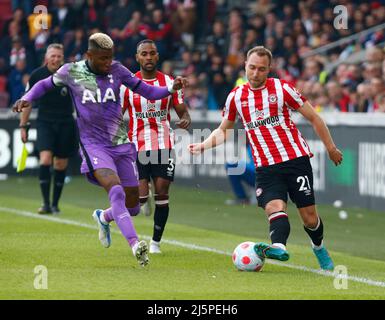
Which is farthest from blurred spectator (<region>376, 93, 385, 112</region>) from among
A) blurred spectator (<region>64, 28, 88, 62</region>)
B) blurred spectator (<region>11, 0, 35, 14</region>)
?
blurred spectator (<region>11, 0, 35, 14</region>)

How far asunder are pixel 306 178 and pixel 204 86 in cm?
1434

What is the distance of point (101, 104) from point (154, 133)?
171cm

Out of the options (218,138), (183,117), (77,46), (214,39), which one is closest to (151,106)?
(183,117)

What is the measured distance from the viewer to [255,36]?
82.3 feet

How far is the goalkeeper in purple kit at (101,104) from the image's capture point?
11203 millimetres

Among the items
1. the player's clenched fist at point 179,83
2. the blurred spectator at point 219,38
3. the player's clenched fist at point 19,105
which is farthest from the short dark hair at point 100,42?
the blurred spectator at point 219,38

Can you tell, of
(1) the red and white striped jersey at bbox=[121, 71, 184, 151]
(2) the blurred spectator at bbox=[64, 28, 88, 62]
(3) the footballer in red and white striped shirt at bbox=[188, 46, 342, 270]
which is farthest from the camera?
(2) the blurred spectator at bbox=[64, 28, 88, 62]

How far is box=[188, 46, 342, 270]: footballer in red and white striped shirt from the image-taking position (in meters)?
11.0

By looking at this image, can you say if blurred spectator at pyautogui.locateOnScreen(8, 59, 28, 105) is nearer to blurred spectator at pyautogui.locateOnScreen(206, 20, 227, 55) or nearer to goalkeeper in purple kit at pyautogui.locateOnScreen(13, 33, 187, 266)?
blurred spectator at pyautogui.locateOnScreen(206, 20, 227, 55)

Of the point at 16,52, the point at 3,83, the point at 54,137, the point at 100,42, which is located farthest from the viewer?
the point at 3,83

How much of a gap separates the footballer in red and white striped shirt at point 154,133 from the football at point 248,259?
183cm

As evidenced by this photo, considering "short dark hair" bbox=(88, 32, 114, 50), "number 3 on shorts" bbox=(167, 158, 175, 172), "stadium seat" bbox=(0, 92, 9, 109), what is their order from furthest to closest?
"stadium seat" bbox=(0, 92, 9, 109)
"number 3 on shorts" bbox=(167, 158, 175, 172)
"short dark hair" bbox=(88, 32, 114, 50)

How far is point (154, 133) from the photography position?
1303cm

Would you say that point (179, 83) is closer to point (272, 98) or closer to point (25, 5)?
point (272, 98)
